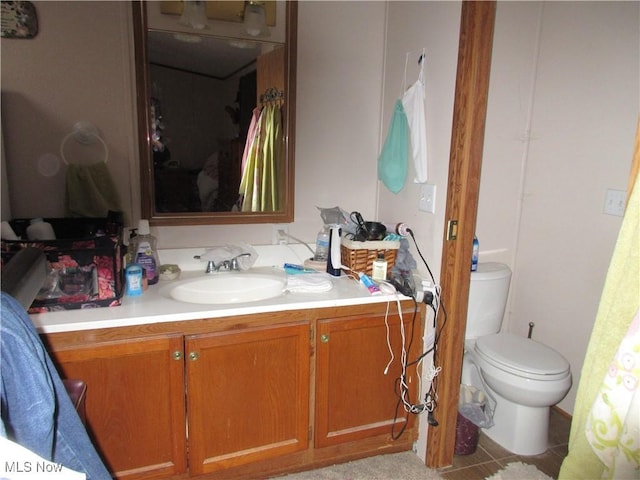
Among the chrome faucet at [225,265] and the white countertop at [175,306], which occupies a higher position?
the chrome faucet at [225,265]

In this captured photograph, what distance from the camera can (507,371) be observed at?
1.94 meters

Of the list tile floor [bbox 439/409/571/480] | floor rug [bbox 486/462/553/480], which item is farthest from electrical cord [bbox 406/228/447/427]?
floor rug [bbox 486/462/553/480]

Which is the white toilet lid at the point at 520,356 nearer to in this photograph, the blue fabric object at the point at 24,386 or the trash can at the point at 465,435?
the trash can at the point at 465,435

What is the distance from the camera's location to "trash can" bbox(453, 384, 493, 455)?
76.7 inches

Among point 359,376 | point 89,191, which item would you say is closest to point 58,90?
point 89,191

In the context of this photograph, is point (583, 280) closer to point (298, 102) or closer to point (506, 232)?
point (506, 232)

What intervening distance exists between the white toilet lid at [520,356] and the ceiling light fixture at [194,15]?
1.90 m

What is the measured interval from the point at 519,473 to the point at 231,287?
4.78ft

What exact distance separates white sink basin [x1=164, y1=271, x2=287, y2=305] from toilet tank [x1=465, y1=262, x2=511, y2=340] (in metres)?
0.93

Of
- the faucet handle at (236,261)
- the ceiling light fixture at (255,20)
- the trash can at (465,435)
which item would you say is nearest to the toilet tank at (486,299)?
the trash can at (465,435)

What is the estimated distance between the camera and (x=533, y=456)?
1.98 meters

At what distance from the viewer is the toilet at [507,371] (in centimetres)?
190

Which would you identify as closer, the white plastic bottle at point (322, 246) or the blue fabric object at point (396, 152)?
the blue fabric object at point (396, 152)

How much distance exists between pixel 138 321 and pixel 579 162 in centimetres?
207
